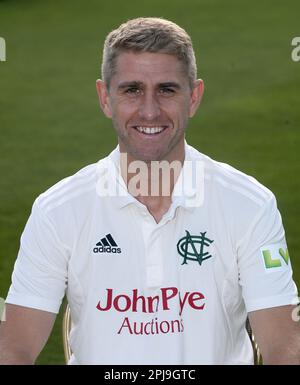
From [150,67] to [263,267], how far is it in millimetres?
710

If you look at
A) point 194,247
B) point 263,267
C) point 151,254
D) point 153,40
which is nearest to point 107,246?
point 151,254

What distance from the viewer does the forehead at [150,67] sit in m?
3.10

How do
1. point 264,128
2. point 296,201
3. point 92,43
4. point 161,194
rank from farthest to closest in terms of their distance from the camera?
point 92,43, point 264,128, point 296,201, point 161,194

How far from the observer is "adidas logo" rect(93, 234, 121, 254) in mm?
3119

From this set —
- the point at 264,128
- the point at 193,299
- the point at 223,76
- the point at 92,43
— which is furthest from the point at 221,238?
the point at 92,43

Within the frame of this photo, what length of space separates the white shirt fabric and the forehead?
0.37 meters

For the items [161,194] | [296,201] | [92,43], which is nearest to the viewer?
[161,194]

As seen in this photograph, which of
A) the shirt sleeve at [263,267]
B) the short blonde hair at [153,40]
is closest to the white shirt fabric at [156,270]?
the shirt sleeve at [263,267]

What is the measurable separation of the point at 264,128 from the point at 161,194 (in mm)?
5497

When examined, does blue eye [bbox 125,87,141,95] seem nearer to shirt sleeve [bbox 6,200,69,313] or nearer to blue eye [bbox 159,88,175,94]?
blue eye [bbox 159,88,175,94]

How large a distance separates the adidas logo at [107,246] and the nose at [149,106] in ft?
1.31

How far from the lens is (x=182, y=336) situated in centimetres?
308

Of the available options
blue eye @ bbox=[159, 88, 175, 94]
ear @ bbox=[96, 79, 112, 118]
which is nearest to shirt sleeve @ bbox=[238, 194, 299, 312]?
blue eye @ bbox=[159, 88, 175, 94]
